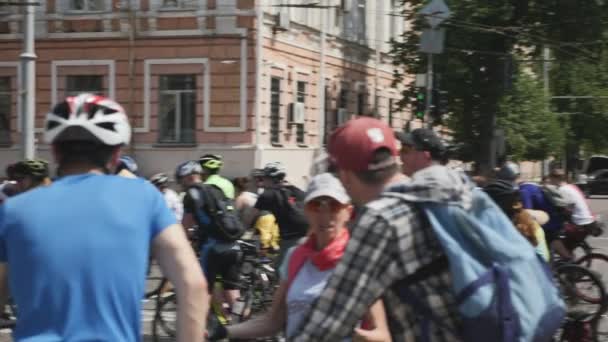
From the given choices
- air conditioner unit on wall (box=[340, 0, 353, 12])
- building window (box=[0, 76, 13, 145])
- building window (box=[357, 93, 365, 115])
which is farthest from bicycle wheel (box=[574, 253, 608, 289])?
building window (box=[357, 93, 365, 115])

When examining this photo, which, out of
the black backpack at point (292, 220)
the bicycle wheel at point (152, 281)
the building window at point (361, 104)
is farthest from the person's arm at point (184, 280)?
the building window at point (361, 104)

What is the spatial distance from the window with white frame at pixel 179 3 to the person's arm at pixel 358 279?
87.8 feet

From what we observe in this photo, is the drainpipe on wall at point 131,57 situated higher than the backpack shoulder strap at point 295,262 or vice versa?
the drainpipe on wall at point 131,57

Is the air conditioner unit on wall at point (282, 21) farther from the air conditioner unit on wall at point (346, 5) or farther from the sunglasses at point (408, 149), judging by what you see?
the sunglasses at point (408, 149)

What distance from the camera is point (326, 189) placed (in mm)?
4770

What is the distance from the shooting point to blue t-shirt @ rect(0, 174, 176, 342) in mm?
3162

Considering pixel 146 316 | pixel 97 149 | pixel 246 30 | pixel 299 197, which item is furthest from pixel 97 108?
pixel 246 30

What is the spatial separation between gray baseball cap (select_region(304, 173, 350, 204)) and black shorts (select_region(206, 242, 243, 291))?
516 cm

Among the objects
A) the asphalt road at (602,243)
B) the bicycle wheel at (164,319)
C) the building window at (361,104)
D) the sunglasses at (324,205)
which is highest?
the building window at (361,104)

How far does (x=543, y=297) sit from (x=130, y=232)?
1081 mm

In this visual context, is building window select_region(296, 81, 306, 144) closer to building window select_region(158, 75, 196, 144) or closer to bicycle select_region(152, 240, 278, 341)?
building window select_region(158, 75, 196, 144)

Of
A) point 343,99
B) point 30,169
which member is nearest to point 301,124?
point 343,99

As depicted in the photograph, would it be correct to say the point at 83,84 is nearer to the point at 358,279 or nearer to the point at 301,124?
the point at 301,124

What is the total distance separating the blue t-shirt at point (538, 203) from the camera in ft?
38.1
